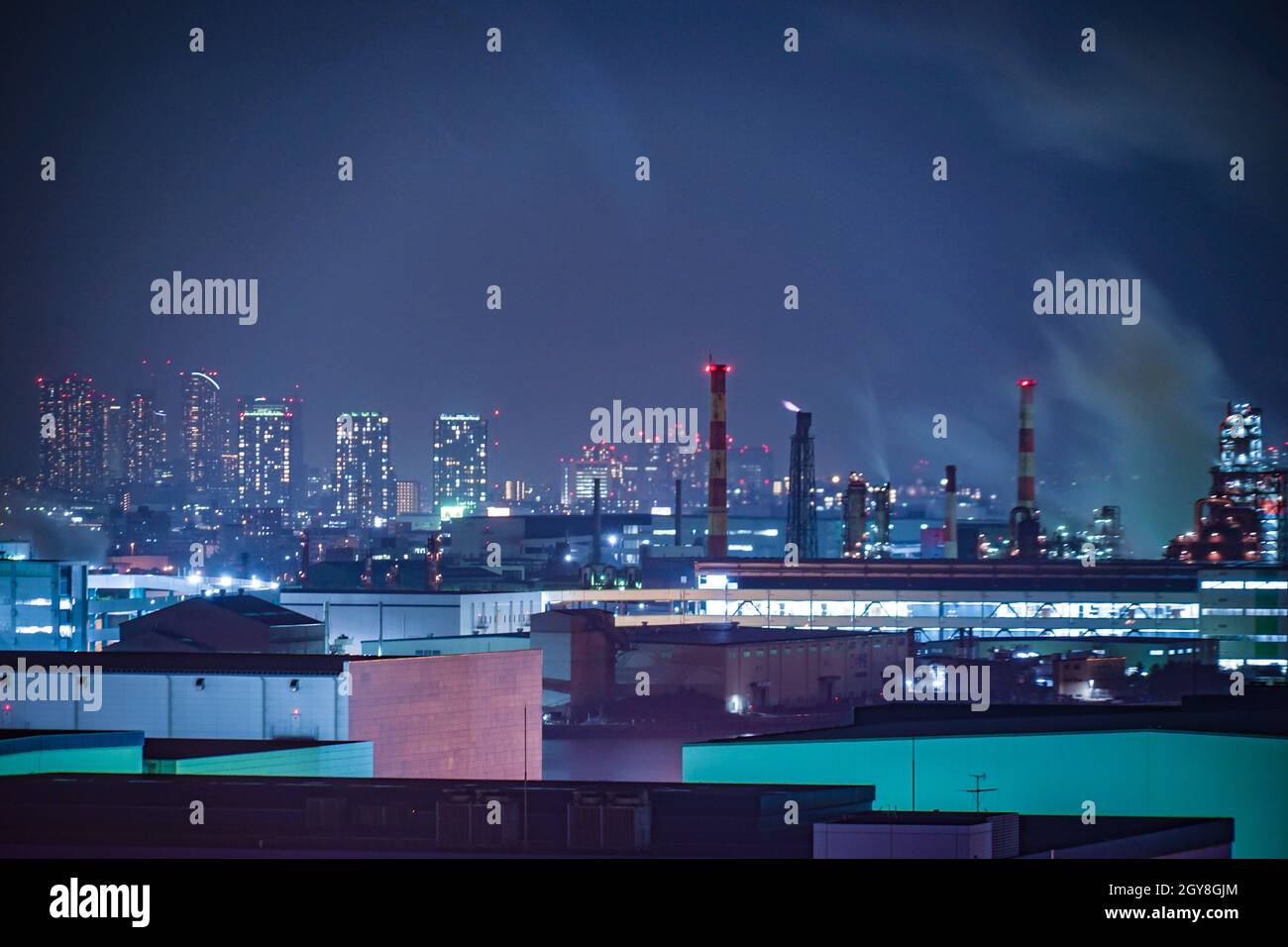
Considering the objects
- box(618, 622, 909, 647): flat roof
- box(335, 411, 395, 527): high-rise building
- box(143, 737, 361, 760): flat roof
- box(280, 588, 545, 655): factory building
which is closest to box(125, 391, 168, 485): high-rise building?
box(335, 411, 395, 527): high-rise building

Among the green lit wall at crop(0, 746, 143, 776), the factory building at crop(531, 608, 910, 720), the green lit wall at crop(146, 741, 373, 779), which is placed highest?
the green lit wall at crop(0, 746, 143, 776)

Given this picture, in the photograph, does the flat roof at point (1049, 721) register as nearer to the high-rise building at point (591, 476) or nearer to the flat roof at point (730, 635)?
the flat roof at point (730, 635)

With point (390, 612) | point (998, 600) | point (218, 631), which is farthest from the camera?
point (998, 600)

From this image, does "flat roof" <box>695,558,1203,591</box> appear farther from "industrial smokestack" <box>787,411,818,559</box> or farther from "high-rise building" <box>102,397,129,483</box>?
"high-rise building" <box>102,397,129,483</box>

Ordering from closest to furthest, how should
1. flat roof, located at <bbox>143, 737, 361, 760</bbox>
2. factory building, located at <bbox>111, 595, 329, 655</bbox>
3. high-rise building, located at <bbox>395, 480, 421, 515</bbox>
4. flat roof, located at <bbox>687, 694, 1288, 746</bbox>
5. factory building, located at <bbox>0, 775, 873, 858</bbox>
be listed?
factory building, located at <bbox>0, 775, 873, 858</bbox>, flat roof, located at <bbox>143, 737, 361, 760</bbox>, flat roof, located at <bbox>687, 694, 1288, 746</bbox>, factory building, located at <bbox>111, 595, 329, 655</bbox>, high-rise building, located at <bbox>395, 480, 421, 515</bbox>

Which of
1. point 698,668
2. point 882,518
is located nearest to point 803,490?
point 882,518

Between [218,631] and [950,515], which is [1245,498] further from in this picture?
[218,631]
